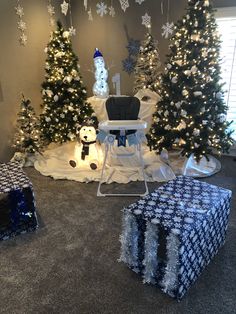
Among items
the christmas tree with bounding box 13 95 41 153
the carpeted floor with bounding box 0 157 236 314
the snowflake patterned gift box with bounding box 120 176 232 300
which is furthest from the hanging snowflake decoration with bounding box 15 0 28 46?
the snowflake patterned gift box with bounding box 120 176 232 300

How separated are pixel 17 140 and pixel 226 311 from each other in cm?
347

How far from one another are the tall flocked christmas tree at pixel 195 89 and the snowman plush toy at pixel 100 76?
1.12 meters

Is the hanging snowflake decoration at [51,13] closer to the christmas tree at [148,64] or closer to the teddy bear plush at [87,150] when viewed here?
the christmas tree at [148,64]

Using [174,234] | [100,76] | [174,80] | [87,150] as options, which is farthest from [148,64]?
[174,234]

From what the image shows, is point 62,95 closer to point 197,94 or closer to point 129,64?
point 129,64

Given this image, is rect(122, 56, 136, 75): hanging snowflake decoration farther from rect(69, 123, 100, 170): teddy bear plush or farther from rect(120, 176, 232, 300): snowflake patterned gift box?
rect(120, 176, 232, 300): snowflake patterned gift box

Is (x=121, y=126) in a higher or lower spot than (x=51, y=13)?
lower

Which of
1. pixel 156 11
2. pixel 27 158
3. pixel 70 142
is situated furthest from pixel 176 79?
pixel 27 158

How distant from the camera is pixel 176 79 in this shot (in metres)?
3.37

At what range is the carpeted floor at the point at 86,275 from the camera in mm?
1806

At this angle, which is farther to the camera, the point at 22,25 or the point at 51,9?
the point at 51,9

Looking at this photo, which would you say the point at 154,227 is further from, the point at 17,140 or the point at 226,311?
the point at 17,140

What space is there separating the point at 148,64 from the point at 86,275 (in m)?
3.13

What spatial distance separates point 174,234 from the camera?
1.69 m
